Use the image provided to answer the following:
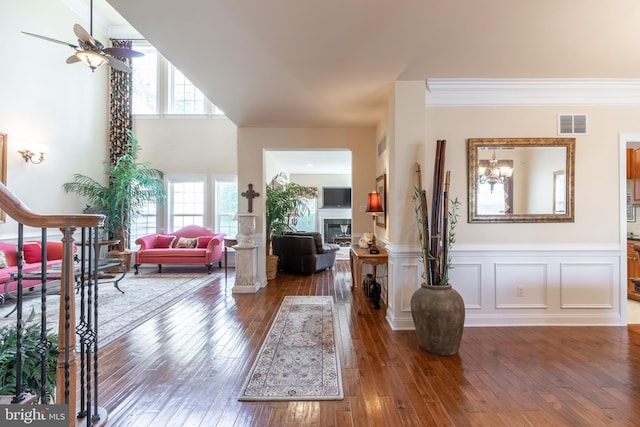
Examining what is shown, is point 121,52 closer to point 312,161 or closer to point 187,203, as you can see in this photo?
point 187,203

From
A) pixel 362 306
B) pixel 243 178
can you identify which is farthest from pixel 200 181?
pixel 362 306

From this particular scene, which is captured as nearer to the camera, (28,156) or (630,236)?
(630,236)

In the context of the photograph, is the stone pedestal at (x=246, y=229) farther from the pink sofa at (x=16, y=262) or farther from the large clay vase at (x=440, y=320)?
the large clay vase at (x=440, y=320)

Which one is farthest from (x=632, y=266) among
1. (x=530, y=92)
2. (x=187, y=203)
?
(x=187, y=203)

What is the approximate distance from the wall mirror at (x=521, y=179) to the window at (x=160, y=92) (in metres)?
6.45

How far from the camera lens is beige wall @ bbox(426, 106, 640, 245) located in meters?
3.36

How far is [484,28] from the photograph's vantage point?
2.33m

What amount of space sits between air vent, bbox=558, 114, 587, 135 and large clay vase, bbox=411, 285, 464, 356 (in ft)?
7.59

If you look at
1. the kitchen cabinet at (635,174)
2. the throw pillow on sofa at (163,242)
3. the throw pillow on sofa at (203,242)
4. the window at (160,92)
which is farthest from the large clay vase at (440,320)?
the window at (160,92)

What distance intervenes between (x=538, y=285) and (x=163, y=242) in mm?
7012

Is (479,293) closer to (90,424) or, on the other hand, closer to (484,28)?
(484,28)

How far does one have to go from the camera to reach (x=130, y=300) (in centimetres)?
446

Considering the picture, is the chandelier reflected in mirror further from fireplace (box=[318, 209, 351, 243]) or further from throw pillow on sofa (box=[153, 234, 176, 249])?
fireplace (box=[318, 209, 351, 243])

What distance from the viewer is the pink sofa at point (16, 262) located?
3.97 meters
